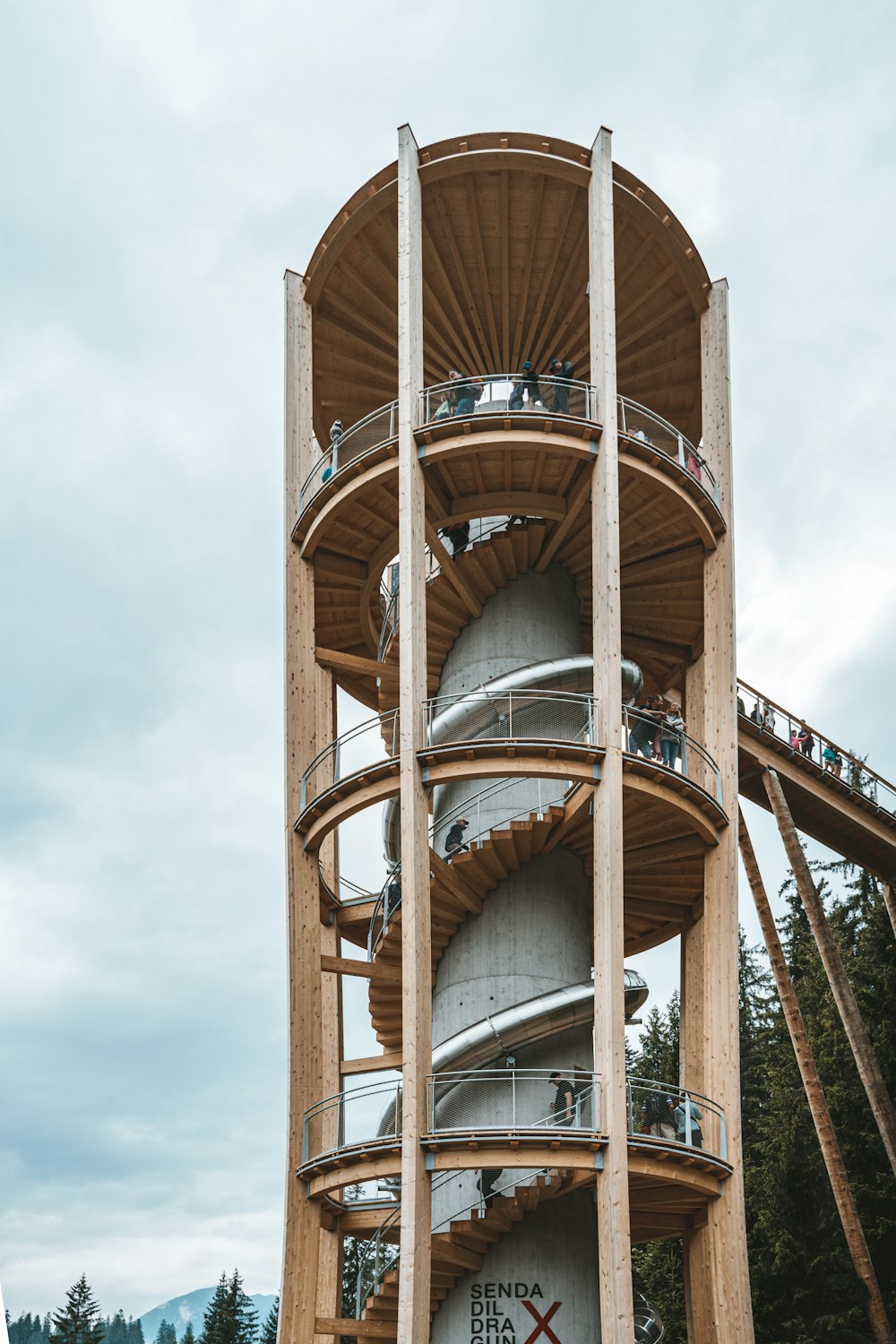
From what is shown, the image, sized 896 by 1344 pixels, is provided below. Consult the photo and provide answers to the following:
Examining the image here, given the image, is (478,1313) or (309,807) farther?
(309,807)

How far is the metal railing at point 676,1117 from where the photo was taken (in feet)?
62.6

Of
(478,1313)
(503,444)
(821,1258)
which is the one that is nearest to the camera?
(478,1313)

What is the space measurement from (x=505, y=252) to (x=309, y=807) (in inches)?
397

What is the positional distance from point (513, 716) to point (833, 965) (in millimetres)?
10847

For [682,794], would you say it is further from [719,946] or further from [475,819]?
[475,819]

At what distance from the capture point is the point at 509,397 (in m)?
22.3

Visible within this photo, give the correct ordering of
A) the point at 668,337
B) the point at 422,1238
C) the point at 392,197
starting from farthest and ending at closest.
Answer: the point at 668,337 < the point at 392,197 < the point at 422,1238

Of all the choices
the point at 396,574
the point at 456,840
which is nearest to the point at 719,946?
the point at 456,840

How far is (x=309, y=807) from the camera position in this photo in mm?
21781

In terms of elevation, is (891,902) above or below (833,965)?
above

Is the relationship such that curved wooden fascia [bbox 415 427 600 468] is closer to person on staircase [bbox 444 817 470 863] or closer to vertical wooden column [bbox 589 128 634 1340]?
vertical wooden column [bbox 589 128 634 1340]

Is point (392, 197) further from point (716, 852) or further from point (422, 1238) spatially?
point (422, 1238)

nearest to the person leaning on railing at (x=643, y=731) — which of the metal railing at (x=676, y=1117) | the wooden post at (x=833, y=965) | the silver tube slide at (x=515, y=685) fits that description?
the silver tube slide at (x=515, y=685)

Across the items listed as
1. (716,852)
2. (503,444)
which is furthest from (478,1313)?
(503,444)
